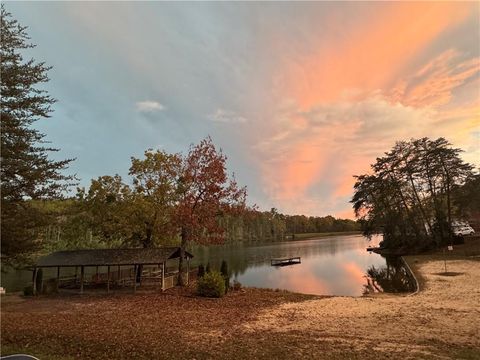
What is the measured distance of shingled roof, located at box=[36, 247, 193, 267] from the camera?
94.0 ft

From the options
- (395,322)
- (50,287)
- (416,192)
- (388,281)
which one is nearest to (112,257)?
(50,287)

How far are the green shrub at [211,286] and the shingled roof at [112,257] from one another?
424 centimetres

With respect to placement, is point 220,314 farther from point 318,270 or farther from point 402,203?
point 402,203

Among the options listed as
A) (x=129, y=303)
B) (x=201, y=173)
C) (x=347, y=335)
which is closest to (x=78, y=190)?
(x=201, y=173)

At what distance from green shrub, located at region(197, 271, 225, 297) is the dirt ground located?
1.30 meters

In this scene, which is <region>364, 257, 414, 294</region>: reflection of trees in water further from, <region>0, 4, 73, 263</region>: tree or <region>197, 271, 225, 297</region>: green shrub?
<region>0, 4, 73, 263</region>: tree

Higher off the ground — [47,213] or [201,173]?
[201,173]

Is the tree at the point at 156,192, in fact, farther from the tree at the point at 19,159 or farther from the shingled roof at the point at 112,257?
the tree at the point at 19,159

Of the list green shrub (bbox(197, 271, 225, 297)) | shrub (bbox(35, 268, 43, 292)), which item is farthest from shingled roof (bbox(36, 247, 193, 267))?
green shrub (bbox(197, 271, 225, 297))

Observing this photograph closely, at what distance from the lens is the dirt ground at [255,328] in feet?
37.2

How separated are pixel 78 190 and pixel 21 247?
20669mm

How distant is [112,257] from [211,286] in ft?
32.7

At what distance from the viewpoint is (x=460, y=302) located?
19.1 meters

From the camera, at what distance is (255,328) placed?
49.1 ft
